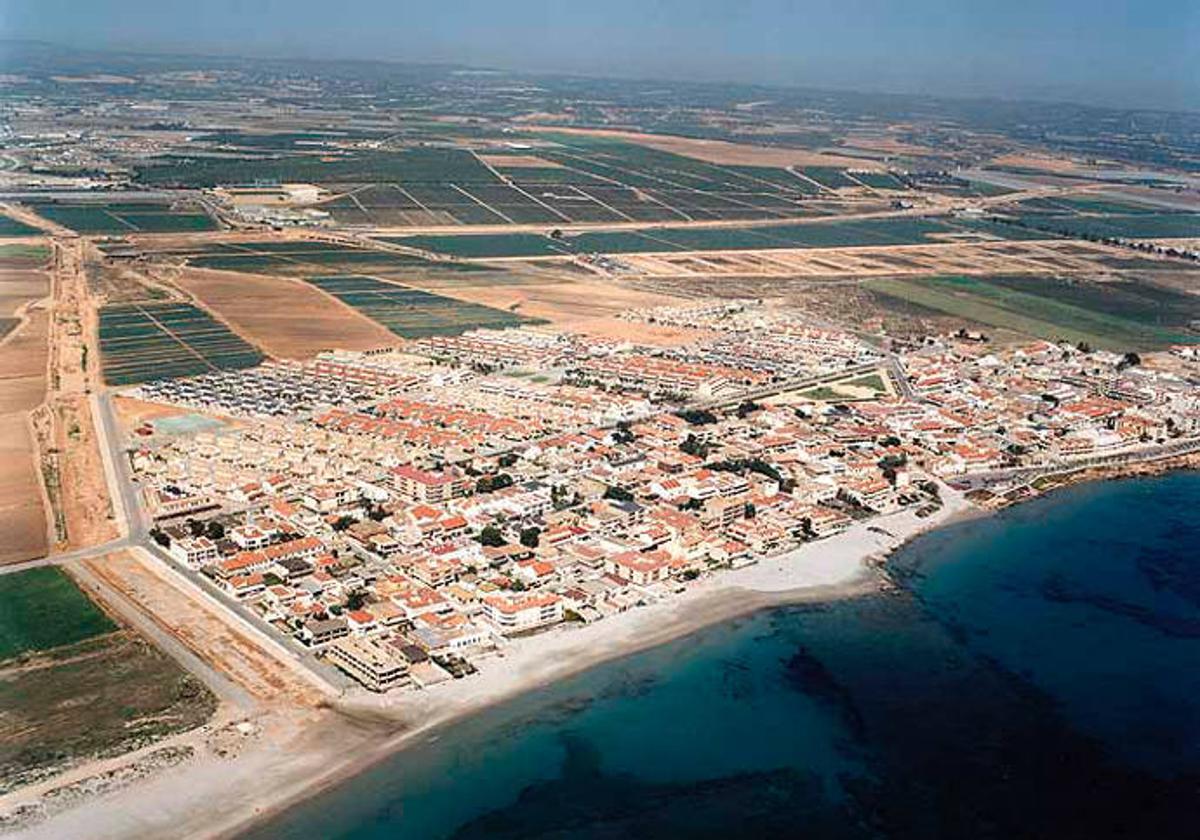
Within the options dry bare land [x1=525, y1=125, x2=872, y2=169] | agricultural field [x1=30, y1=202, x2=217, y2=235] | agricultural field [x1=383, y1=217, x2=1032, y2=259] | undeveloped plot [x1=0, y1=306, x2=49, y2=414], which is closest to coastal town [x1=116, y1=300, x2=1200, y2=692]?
undeveloped plot [x1=0, y1=306, x2=49, y2=414]

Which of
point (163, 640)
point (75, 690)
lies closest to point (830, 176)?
point (163, 640)

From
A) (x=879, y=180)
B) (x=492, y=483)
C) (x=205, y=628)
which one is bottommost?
(x=205, y=628)

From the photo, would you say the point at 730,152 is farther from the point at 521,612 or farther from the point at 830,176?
the point at 521,612

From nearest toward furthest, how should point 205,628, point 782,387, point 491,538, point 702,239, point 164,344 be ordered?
point 205,628
point 491,538
point 782,387
point 164,344
point 702,239

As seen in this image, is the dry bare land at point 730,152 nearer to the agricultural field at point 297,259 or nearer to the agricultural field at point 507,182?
the agricultural field at point 507,182

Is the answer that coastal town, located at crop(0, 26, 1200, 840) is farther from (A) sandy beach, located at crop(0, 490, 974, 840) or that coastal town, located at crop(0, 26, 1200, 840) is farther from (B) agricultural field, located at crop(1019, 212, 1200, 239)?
(B) agricultural field, located at crop(1019, 212, 1200, 239)

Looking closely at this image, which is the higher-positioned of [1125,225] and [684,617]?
[1125,225]
